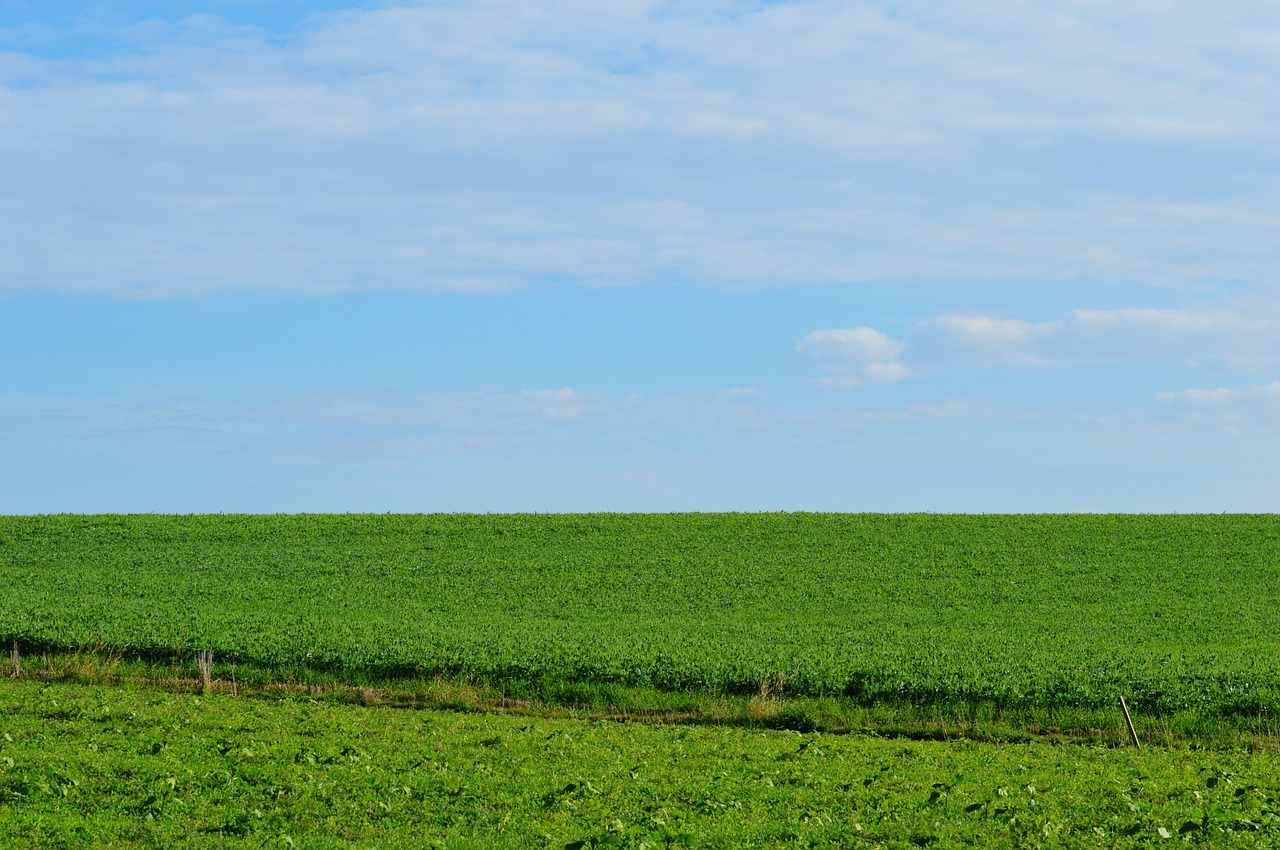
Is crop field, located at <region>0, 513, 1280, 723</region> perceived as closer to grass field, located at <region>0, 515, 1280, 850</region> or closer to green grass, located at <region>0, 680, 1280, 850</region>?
grass field, located at <region>0, 515, 1280, 850</region>

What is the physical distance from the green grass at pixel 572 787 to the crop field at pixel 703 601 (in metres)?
4.99

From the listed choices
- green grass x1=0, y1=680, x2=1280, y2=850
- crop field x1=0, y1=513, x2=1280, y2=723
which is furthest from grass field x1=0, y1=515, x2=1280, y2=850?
crop field x1=0, y1=513, x2=1280, y2=723

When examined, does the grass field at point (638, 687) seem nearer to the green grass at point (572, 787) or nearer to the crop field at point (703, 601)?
Answer: the green grass at point (572, 787)

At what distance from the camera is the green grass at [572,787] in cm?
1562

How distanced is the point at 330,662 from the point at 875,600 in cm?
2284

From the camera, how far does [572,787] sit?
17922mm

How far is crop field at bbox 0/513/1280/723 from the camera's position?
2955 cm

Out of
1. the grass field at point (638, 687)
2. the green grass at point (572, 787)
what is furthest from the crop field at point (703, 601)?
the green grass at point (572, 787)

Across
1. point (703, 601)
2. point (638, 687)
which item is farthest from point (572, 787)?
point (703, 601)

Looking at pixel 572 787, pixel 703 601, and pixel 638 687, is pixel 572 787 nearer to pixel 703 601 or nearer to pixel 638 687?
pixel 638 687

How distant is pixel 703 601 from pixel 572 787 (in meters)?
27.7

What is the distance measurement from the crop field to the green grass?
4.99m

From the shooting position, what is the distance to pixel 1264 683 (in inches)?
1114

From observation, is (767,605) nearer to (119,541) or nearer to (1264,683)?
(1264,683)
